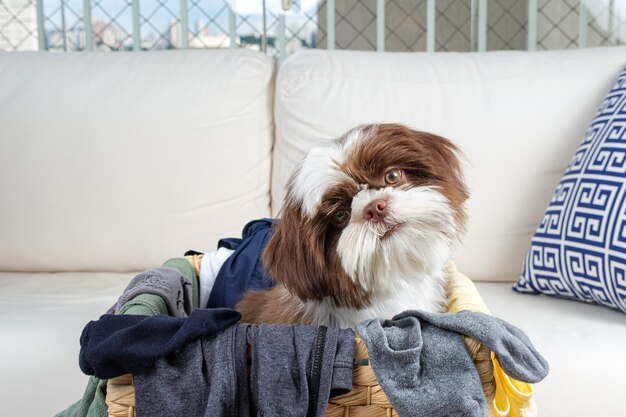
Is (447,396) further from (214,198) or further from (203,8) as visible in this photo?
(203,8)

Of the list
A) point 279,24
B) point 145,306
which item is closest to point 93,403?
point 145,306

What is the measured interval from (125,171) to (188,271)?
28.3 inches

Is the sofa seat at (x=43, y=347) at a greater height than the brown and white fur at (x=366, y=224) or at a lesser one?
lesser

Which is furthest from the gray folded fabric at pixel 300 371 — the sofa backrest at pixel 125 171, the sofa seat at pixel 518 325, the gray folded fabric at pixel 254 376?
the sofa backrest at pixel 125 171

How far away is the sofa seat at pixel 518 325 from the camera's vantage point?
1513 mm

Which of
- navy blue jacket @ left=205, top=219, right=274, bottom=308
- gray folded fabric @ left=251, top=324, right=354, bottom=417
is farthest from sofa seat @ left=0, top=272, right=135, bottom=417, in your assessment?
gray folded fabric @ left=251, top=324, right=354, bottom=417

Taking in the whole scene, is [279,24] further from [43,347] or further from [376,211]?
[376,211]

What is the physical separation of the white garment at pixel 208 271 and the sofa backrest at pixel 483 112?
525 millimetres

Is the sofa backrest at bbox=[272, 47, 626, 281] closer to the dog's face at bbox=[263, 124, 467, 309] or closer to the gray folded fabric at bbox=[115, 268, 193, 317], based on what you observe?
the gray folded fabric at bbox=[115, 268, 193, 317]

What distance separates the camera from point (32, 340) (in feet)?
5.55

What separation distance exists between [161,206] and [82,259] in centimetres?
30

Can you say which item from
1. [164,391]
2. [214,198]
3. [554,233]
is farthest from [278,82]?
[164,391]

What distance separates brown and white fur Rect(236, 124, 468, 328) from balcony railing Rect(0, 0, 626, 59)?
2272 millimetres

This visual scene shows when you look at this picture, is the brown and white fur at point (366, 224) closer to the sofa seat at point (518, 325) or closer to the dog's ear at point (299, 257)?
the dog's ear at point (299, 257)
